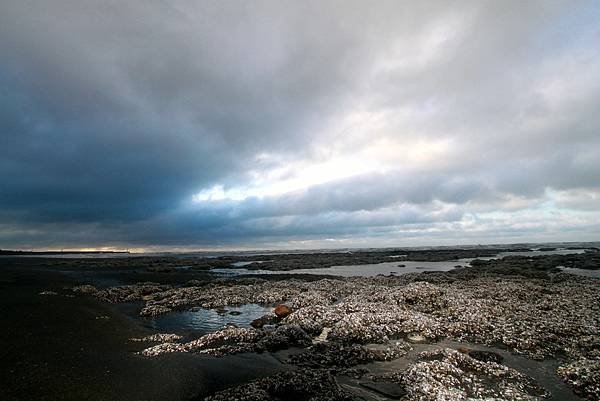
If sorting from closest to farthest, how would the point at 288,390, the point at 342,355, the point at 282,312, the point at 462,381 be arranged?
the point at 288,390, the point at 462,381, the point at 342,355, the point at 282,312

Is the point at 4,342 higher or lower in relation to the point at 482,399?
higher

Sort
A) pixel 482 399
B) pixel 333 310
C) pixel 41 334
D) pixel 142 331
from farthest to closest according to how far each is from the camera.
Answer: pixel 333 310, pixel 142 331, pixel 41 334, pixel 482 399

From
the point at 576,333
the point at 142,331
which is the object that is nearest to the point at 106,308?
the point at 142,331

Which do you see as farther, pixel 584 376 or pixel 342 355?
pixel 342 355

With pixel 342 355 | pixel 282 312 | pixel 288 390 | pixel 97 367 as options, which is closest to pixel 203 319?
pixel 282 312

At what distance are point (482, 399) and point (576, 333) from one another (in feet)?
40.6

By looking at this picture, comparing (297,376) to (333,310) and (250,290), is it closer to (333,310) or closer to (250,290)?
(333,310)

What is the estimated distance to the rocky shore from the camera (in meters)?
12.2

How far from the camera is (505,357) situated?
1611cm

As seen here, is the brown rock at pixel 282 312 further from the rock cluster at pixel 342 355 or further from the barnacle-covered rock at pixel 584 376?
the barnacle-covered rock at pixel 584 376

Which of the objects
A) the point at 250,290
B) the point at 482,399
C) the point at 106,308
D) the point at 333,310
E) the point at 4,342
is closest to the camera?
the point at 482,399

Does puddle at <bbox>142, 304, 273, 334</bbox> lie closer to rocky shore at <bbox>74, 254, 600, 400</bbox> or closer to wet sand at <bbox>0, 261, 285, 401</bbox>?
rocky shore at <bbox>74, 254, 600, 400</bbox>

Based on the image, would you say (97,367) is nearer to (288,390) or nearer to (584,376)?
(288,390)

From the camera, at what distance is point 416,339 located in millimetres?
19062
